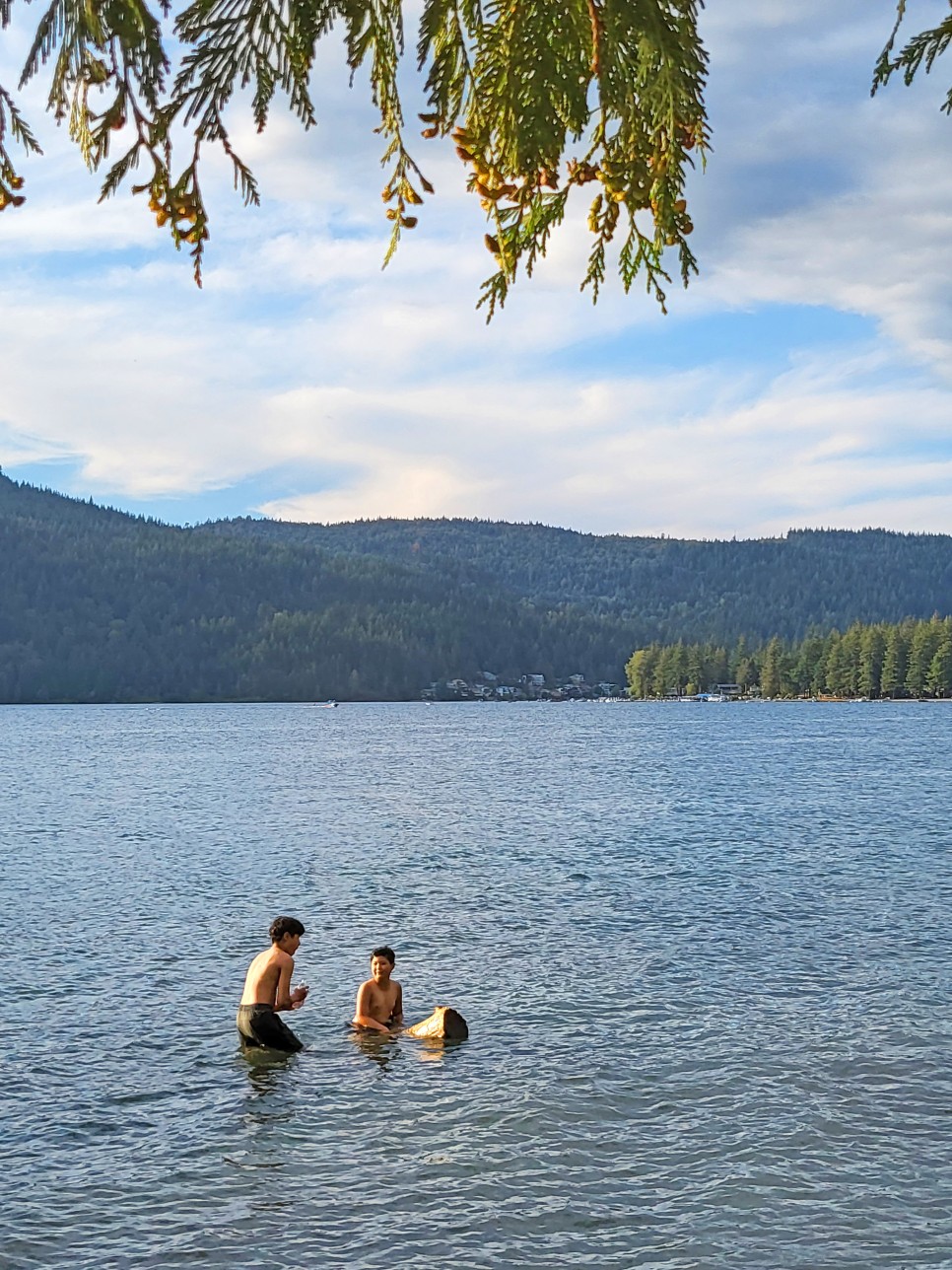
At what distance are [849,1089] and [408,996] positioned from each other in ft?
32.8

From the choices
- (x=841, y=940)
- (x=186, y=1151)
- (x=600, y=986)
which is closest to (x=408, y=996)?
(x=600, y=986)

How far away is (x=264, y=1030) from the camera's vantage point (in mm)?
21938

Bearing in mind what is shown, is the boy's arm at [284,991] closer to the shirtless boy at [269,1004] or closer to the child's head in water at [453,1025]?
the shirtless boy at [269,1004]

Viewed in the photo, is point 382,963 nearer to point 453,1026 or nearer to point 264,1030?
point 453,1026

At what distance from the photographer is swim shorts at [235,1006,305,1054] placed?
864 inches

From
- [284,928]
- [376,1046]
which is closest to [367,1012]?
[376,1046]

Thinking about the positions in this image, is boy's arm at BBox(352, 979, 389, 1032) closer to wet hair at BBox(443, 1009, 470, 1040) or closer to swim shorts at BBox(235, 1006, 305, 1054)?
wet hair at BBox(443, 1009, 470, 1040)

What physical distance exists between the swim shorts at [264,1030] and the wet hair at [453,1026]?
2.68 m

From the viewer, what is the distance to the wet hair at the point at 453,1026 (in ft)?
74.4

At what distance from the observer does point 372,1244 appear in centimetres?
1463

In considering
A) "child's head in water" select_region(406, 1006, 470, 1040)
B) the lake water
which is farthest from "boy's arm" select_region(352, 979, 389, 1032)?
"child's head in water" select_region(406, 1006, 470, 1040)

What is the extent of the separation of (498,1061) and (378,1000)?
10.2 ft

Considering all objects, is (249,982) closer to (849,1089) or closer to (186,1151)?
(186,1151)

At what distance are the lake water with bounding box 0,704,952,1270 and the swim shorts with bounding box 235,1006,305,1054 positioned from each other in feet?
0.97
